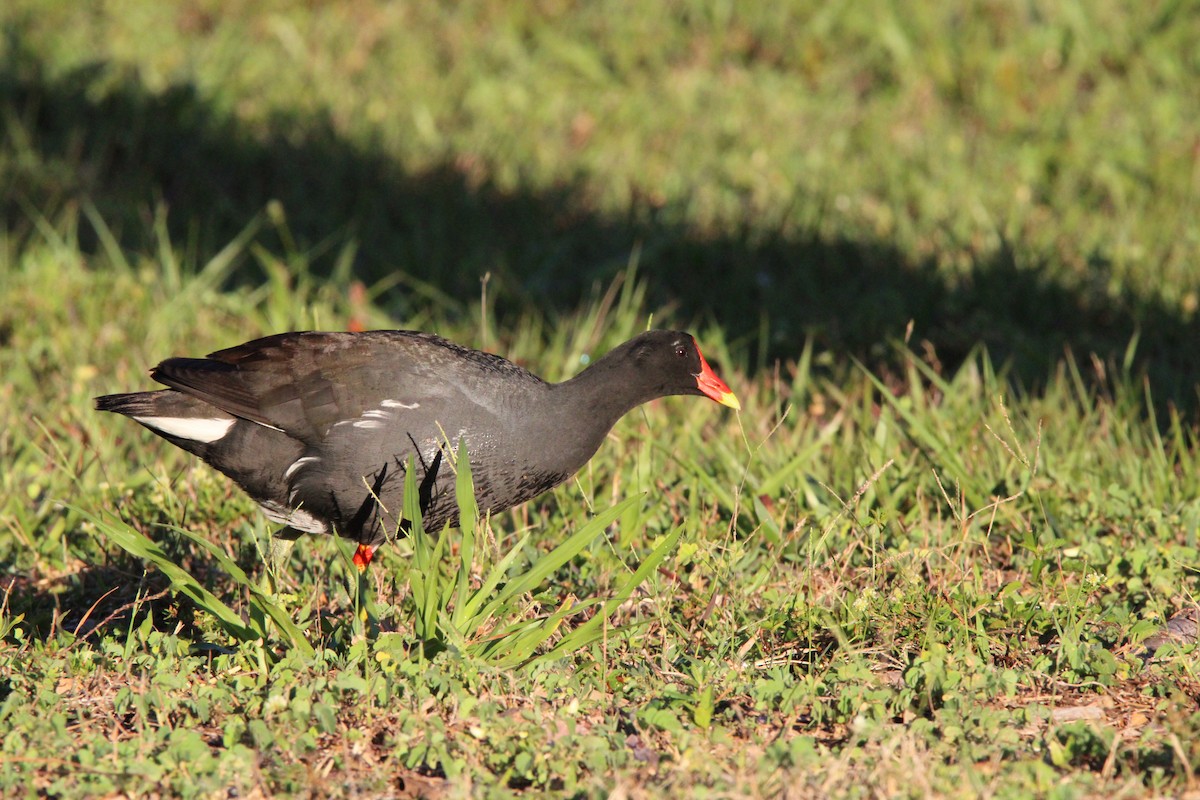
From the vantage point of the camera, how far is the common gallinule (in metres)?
3.45

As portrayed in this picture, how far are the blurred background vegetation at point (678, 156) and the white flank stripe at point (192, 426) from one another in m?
1.94

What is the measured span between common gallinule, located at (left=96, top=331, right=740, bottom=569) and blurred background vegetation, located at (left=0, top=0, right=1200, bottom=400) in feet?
5.10

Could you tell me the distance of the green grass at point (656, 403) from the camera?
2938 mm

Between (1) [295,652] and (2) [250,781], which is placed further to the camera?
(1) [295,652]

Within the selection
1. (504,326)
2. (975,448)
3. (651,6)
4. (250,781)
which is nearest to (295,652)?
(250,781)

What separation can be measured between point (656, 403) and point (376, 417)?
156 cm

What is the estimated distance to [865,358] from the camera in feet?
17.3

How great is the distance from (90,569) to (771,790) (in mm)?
2146

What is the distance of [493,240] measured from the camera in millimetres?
6266

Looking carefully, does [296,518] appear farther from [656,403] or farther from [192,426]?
[656,403]

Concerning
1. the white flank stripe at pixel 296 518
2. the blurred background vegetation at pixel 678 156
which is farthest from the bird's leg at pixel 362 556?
the blurred background vegetation at pixel 678 156

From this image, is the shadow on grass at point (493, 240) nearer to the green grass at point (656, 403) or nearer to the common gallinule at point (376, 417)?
the green grass at point (656, 403)

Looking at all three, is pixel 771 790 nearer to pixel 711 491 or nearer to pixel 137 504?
pixel 711 491

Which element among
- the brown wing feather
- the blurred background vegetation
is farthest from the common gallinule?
the blurred background vegetation
